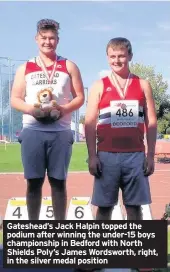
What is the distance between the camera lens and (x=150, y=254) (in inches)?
102

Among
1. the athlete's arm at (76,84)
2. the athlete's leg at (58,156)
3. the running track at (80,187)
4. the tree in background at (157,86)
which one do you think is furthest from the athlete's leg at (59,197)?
the running track at (80,187)

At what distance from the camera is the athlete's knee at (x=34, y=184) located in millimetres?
2918

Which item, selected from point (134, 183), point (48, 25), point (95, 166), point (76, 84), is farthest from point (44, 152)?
point (48, 25)

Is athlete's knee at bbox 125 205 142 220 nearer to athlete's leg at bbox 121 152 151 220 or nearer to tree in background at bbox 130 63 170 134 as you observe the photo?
athlete's leg at bbox 121 152 151 220

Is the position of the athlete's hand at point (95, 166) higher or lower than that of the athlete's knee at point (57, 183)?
higher

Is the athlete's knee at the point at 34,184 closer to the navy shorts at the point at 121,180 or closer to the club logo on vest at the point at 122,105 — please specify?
the navy shorts at the point at 121,180

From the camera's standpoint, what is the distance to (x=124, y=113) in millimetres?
2744

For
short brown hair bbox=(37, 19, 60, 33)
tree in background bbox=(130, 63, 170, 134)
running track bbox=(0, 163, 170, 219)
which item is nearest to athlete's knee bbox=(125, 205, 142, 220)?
short brown hair bbox=(37, 19, 60, 33)

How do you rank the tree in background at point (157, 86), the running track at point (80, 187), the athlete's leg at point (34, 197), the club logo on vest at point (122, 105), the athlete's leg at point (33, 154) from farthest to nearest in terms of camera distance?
1. the running track at point (80, 187)
2. the tree in background at point (157, 86)
3. the athlete's leg at point (34, 197)
4. the athlete's leg at point (33, 154)
5. the club logo on vest at point (122, 105)

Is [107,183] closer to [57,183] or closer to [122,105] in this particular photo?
[57,183]

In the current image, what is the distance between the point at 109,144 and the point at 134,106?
250 mm

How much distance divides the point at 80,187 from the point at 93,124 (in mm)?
6799

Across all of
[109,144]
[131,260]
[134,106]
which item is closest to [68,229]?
[131,260]

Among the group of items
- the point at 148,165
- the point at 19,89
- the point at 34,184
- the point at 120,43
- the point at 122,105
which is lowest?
the point at 34,184
